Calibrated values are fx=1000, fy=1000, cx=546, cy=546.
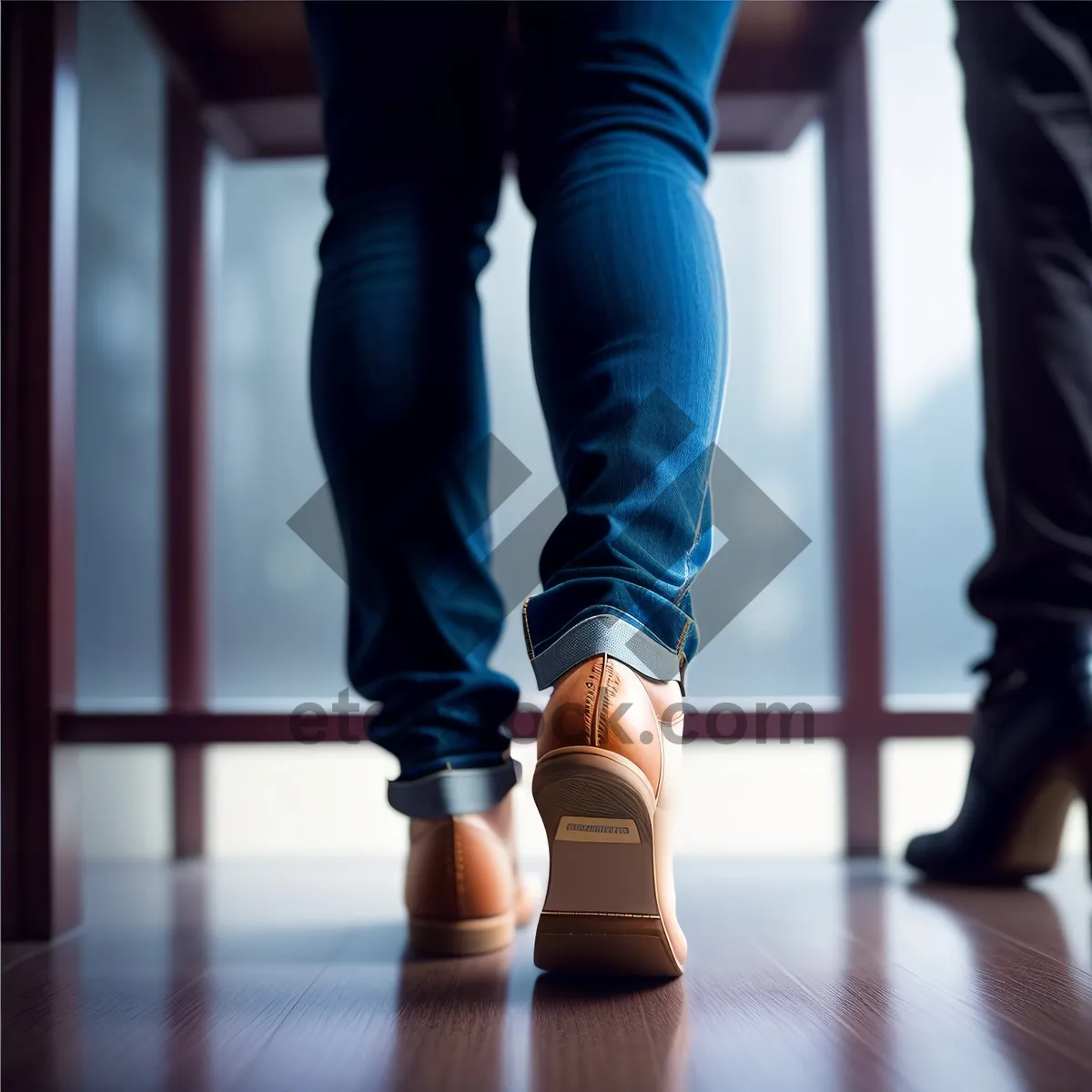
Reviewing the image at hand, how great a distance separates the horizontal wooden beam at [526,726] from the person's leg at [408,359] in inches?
15.5

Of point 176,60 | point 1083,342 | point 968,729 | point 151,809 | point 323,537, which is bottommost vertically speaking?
point 151,809

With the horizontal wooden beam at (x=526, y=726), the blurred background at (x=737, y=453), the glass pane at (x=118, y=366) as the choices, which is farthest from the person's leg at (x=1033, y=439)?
the glass pane at (x=118, y=366)

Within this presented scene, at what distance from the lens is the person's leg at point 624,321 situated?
1.89ft

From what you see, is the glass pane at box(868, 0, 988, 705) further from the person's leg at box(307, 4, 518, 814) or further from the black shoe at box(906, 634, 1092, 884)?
the person's leg at box(307, 4, 518, 814)

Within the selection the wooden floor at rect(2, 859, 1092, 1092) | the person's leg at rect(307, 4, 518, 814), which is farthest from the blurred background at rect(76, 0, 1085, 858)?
the person's leg at rect(307, 4, 518, 814)

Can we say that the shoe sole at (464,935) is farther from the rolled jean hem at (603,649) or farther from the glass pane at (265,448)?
the glass pane at (265,448)

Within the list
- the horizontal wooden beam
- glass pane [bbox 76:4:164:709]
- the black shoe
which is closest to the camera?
the black shoe

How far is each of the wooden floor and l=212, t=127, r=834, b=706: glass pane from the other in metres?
0.50

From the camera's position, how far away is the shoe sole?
27.7 inches

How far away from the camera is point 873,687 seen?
1243mm

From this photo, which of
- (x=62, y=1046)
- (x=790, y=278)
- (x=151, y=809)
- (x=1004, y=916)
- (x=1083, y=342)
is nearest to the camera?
(x=62, y=1046)

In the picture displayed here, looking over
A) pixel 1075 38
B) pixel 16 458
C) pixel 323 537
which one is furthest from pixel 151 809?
pixel 1075 38

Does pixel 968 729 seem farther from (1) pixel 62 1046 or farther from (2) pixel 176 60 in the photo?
(2) pixel 176 60

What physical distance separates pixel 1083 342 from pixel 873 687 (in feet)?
1.60
